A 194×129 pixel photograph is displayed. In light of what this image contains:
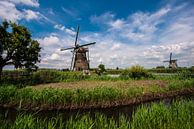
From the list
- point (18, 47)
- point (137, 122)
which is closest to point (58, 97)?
point (137, 122)

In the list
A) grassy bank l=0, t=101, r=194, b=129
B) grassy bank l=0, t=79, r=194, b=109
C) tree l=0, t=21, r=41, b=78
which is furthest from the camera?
tree l=0, t=21, r=41, b=78

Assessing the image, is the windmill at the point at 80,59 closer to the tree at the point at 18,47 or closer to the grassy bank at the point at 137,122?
the tree at the point at 18,47

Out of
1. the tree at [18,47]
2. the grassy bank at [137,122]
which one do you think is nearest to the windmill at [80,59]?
the tree at [18,47]

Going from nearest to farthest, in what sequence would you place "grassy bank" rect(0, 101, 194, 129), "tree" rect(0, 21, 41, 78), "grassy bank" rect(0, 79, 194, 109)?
1. "grassy bank" rect(0, 101, 194, 129)
2. "grassy bank" rect(0, 79, 194, 109)
3. "tree" rect(0, 21, 41, 78)

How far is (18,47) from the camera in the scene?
21828 millimetres

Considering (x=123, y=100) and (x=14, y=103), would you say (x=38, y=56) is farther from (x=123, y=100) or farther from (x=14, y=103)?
(x=123, y=100)

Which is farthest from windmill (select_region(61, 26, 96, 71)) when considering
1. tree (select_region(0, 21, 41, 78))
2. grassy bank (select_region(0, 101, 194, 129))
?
grassy bank (select_region(0, 101, 194, 129))

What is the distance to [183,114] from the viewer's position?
20.5ft

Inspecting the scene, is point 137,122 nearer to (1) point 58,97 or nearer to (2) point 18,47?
(1) point 58,97

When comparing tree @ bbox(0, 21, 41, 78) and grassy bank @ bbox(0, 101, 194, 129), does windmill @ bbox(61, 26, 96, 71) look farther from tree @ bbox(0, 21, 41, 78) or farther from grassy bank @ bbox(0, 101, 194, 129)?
grassy bank @ bbox(0, 101, 194, 129)

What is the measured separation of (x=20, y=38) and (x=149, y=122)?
1958cm

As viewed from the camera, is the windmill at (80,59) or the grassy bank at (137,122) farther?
the windmill at (80,59)

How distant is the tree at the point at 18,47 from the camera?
21.7m

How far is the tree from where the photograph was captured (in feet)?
71.2
